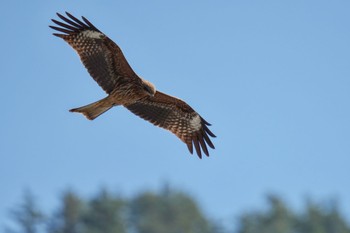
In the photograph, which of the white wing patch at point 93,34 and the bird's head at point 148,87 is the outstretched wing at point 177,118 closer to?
the bird's head at point 148,87

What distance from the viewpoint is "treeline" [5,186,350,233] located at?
2815 inches

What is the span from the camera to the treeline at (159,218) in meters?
71.5

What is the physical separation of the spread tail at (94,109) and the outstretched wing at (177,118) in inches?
43.8

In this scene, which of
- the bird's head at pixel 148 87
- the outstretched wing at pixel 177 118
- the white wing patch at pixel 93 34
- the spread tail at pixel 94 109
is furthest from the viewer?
the outstretched wing at pixel 177 118

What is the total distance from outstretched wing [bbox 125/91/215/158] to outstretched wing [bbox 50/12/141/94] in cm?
104

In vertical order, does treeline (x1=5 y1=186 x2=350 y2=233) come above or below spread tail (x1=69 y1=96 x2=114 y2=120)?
above

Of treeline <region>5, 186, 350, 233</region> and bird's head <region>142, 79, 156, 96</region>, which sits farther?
treeline <region>5, 186, 350, 233</region>

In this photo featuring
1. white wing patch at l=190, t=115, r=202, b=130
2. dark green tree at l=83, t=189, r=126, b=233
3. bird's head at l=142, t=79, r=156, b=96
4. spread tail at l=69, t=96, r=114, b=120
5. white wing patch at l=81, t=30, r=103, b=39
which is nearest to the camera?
spread tail at l=69, t=96, r=114, b=120

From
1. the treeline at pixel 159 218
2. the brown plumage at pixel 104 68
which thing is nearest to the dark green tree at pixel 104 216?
the treeline at pixel 159 218

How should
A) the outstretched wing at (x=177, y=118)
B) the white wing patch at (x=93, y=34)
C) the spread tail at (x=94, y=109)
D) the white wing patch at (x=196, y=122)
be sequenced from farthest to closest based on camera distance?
the white wing patch at (x=196, y=122) → the outstretched wing at (x=177, y=118) → the white wing patch at (x=93, y=34) → the spread tail at (x=94, y=109)

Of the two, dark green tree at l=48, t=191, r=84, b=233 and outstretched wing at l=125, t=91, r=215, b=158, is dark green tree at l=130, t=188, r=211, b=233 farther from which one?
outstretched wing at l=125, t=91, r=215, b=158

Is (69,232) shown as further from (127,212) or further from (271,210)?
(271,210)

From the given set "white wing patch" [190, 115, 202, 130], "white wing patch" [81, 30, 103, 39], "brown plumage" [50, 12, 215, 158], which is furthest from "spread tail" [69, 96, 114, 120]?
"white wing patch" [190, 115, 202, 130]

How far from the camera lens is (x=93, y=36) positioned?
19422 millimetres
